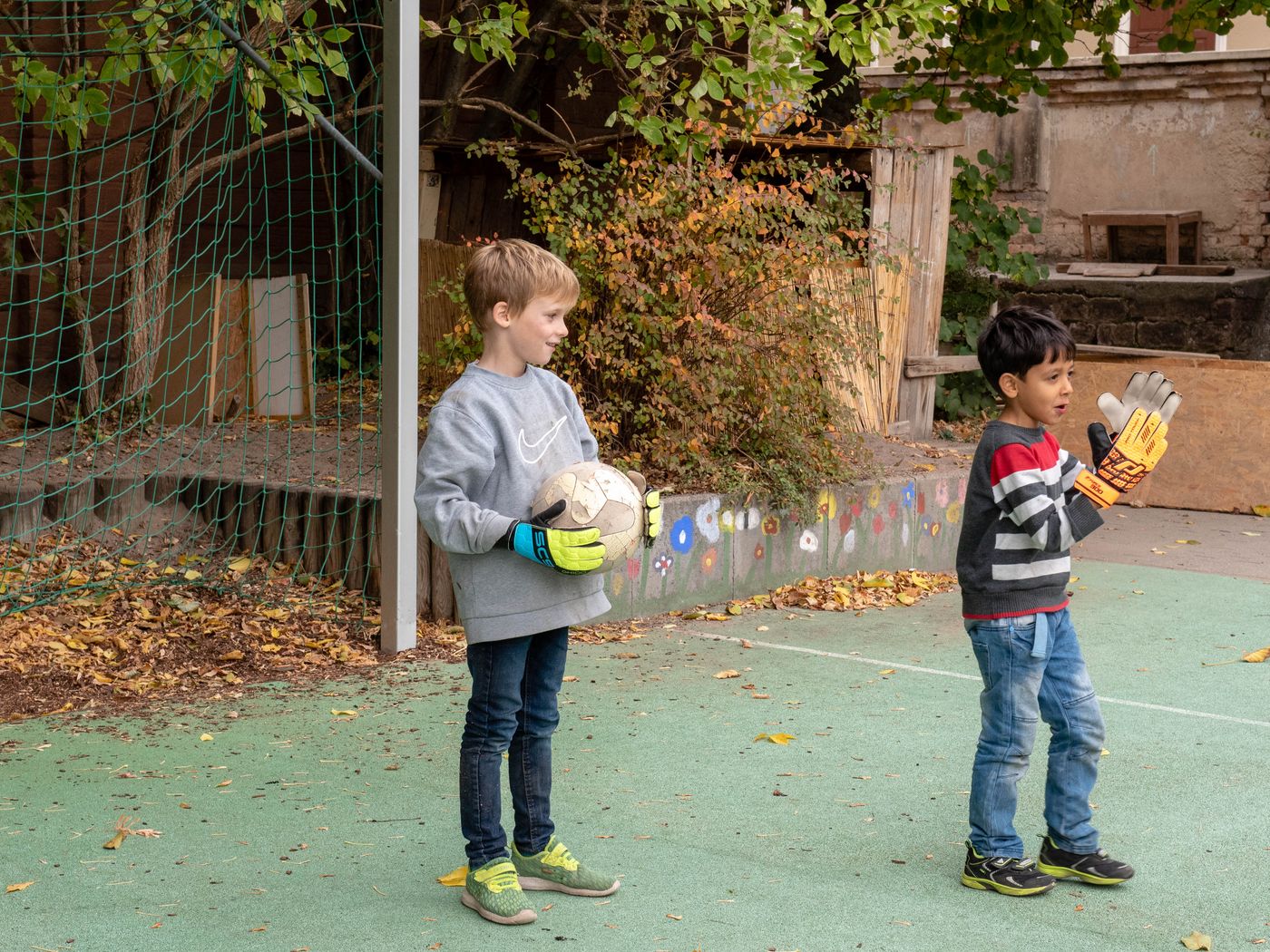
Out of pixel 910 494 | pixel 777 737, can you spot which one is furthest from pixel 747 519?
pixel 777 737

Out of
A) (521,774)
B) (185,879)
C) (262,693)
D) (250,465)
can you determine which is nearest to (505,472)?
(521,774)

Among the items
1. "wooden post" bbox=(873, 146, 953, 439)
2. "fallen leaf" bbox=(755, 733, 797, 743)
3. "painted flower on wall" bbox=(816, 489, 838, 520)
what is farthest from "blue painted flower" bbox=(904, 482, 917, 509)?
"fallen leaf" bbox=(755, 733, 797, 743)

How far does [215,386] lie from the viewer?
30.7 ft

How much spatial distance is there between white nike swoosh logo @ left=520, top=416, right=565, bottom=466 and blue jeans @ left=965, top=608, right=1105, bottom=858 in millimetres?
1126

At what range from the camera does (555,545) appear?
10.8ft

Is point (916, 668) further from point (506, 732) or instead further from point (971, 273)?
point (971, 273)

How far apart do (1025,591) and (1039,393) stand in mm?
483

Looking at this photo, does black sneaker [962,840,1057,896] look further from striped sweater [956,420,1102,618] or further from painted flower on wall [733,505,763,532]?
painted flower on wall [733,505,763,532]

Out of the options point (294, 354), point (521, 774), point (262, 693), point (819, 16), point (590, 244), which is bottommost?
point (262, 693)

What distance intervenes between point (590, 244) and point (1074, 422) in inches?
200

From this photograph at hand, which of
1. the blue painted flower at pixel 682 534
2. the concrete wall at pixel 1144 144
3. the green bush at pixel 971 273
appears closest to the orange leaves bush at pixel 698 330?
the blue painted flower at pixel 682 534

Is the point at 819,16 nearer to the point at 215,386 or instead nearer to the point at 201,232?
the point at 215,386

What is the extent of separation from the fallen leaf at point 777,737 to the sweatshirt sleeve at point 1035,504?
5.22 ft

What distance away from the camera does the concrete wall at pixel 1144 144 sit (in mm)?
17031
